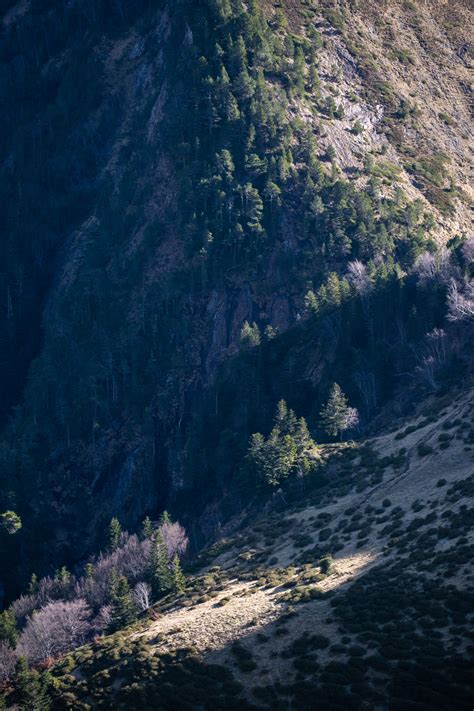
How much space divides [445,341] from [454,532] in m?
45.5

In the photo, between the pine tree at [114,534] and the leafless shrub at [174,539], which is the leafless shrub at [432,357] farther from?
the pine tree at [114,534]

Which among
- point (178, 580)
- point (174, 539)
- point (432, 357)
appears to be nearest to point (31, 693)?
point (178, 580)

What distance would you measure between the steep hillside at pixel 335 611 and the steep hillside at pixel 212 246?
1958 centimetres

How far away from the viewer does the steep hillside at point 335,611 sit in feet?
159

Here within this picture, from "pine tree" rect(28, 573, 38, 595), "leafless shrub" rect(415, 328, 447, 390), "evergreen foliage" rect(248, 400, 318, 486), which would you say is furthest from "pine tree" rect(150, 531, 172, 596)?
"leafless shrub" rect(415, 328, 447, 390)

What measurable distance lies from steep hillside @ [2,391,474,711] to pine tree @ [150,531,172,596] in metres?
3.33

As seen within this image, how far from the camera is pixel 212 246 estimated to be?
13012 cm

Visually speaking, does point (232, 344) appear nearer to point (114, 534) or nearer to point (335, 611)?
point (114, 534)

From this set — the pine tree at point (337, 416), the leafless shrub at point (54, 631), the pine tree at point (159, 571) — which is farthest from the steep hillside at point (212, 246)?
the leafless shrub at point (54, 631)

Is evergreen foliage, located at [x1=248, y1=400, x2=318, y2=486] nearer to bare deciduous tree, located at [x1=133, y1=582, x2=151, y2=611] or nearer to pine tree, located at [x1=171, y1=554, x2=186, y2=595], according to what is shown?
pine tree, located at [x1=171, y1=554, x2=186, y2=595]

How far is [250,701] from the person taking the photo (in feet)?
168

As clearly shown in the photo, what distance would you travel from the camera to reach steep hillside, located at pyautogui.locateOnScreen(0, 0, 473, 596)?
113 m

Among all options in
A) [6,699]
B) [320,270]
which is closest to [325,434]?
[320,270]

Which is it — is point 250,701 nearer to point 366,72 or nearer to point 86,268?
point 86,268
